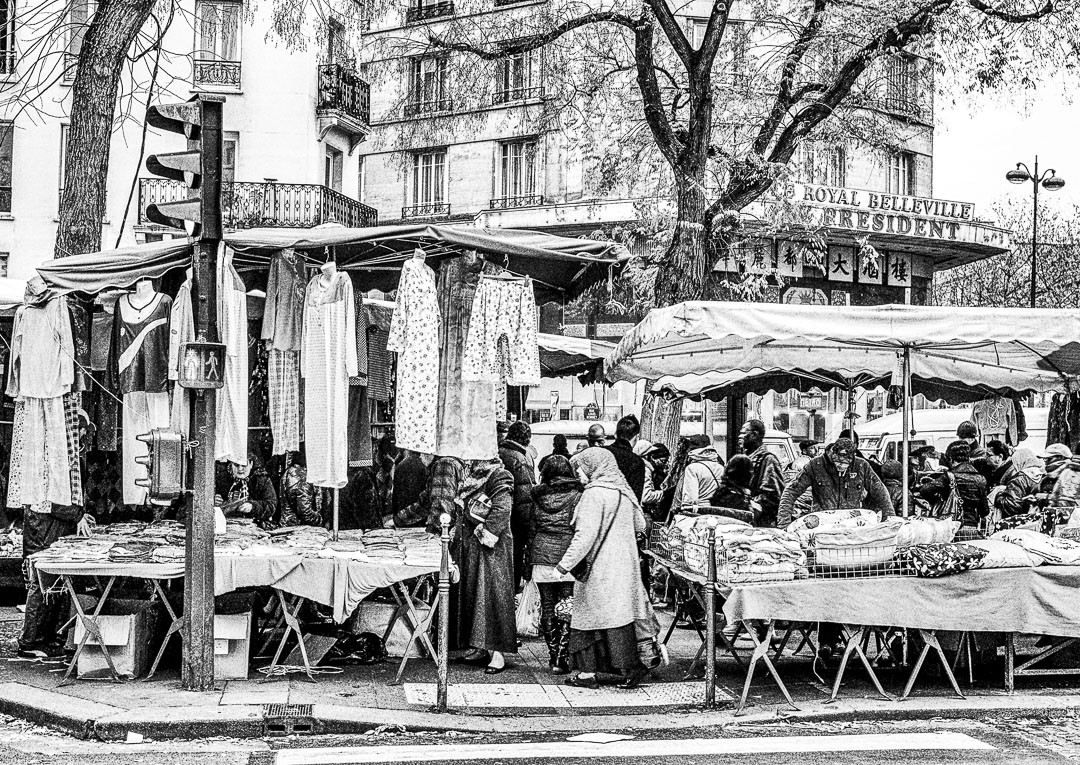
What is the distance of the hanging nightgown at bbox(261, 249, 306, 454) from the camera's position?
30.5ft

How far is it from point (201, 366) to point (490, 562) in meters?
2.72

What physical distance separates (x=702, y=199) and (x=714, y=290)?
4.60 ft

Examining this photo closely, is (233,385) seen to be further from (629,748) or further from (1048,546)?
(1048,546)

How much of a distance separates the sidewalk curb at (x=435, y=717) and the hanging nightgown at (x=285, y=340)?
2.41 m

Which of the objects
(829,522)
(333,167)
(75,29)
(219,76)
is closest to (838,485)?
(829,522)

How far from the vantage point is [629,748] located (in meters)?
7.25

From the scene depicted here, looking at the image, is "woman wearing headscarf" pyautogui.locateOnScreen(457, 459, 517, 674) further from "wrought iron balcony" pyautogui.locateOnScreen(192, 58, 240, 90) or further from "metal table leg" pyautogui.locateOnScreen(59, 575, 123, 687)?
"wrought iron balcony" pyautogui.locateOnScreen(192, 58, 240, 90)

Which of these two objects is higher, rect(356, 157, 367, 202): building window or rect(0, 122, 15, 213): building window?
rect(356, 157, 367, 202): building window

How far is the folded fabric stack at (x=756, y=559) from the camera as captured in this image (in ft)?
27.4

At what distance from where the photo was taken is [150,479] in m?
8.30

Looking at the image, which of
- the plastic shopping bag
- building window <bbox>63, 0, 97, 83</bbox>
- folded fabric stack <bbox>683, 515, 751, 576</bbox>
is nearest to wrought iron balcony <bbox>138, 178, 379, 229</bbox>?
building window <bbox>63, 0, 97, 83</bbox>

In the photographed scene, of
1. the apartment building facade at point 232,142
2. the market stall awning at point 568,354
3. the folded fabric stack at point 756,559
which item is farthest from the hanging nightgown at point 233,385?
the apartment building facade at point 232,142

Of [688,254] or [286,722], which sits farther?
[688,254]

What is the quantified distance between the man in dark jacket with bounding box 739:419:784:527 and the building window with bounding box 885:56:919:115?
587 cm
